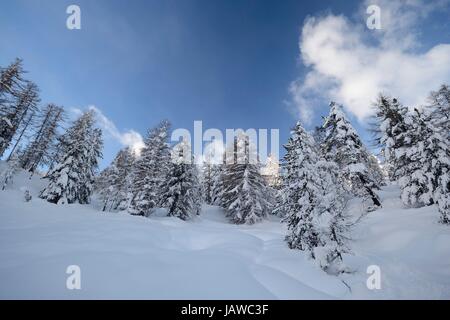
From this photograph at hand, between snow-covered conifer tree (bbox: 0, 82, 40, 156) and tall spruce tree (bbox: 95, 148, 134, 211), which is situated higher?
snow-covered conifer tree (bbox: 0, 82, 40, 156)

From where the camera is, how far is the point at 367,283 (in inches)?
278

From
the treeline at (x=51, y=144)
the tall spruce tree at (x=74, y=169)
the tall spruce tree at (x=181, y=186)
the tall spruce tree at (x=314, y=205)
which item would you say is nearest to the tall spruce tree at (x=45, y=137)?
the treeline at (x=51, y=144)

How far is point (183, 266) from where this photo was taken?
23.4 feet

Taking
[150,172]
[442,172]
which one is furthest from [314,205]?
[150,172]

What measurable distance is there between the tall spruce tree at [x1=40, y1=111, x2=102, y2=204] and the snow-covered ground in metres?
13.4

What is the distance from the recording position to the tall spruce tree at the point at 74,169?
25000mm

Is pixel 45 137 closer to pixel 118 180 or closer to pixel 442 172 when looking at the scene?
pixel 118 180

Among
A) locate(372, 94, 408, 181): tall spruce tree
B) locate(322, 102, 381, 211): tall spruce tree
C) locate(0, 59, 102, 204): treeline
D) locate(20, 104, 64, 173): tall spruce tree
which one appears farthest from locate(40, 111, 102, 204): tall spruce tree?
locate(372, 94, 408, 181): tall spruce tree

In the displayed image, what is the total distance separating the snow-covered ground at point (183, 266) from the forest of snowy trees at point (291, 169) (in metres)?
1.35

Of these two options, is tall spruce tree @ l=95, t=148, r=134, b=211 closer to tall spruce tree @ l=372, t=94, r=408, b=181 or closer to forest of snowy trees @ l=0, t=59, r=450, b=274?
forest of snowy trees @ l=0, t=59, r=450, b=274

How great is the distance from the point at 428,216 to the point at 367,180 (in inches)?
250

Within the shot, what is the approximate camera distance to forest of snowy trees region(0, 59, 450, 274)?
11.4 meters

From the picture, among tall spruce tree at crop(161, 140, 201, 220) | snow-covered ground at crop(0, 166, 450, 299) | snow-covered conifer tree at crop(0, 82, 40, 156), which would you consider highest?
snow-covered conifer tree at crop(0, 82, 40, 156)
